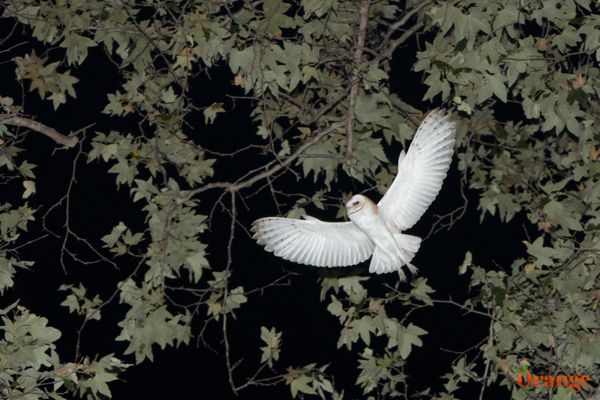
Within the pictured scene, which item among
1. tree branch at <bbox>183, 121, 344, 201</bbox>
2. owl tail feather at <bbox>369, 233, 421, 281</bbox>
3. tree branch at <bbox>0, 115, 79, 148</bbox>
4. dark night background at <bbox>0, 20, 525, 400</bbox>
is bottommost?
dark night background at <bbox>0, 20, 525, 400</bbox>

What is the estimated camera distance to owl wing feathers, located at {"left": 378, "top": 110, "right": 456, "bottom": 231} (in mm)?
4898

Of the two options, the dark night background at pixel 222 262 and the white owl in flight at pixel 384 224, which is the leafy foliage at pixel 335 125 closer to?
the white owl in flight at pixel 384 224

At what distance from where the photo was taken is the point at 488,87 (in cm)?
476

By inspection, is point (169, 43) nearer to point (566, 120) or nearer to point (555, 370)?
point (566, 120)

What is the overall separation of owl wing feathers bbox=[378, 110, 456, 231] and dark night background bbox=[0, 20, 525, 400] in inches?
114

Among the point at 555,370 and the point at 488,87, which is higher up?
the point at 488,87

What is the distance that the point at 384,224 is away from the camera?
5.01m

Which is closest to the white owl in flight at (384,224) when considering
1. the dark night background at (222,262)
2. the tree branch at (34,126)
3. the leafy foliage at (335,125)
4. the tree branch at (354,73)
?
the leafy foliage at (335,125)

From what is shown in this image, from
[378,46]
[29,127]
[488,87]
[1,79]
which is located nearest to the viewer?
[488,87]

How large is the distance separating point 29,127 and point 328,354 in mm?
3958

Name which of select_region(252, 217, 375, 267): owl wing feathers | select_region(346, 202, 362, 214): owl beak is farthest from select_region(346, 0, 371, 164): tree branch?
select_region(346, 202, 362, 214): owl beak

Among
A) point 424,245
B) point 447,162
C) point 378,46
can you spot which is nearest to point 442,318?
point 424,245

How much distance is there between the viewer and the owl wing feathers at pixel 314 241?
5117mm

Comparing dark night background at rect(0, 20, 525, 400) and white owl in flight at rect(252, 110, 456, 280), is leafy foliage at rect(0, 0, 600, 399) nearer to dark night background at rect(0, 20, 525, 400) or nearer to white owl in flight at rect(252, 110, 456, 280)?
white owl in flight at rect(252, 110, 456, 280)
